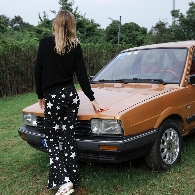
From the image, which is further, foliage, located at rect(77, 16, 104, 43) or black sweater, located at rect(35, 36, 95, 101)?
foliage, located at rect(77, 16, 104, 43)

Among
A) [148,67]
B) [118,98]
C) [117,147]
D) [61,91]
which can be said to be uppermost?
[148,67]

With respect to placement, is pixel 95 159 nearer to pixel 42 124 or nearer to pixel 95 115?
pixel 95 115

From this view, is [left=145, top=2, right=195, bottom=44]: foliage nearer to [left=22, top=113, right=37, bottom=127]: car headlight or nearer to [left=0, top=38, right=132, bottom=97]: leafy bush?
[left=0, top=38, right=132, bottom=97]: leafy bush

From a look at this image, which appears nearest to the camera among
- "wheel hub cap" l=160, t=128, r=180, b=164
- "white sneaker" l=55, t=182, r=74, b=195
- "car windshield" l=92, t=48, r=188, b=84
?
"white sneaker" l=55, t=182, r=74, b=195

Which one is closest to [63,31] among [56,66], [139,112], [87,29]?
[56,66]

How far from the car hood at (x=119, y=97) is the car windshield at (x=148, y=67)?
0.74 feet

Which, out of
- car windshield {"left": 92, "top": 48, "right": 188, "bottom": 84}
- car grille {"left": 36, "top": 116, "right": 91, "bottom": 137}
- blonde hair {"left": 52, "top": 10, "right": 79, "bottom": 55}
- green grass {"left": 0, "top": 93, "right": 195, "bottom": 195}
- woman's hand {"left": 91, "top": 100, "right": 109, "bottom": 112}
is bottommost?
green grass {"left": 0, "top": 93, "right": 195, "bottom": 195}

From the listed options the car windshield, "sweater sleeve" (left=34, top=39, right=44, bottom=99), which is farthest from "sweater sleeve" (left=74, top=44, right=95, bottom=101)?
the car windshield

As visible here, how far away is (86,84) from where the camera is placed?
3693 millimetres

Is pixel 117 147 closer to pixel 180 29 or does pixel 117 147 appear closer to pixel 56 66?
pixel 56 66

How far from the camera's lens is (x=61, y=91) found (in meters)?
3.60

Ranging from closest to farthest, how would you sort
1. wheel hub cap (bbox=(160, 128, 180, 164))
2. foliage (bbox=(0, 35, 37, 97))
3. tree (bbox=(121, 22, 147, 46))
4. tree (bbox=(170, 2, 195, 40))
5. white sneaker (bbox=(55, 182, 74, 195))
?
1. white sneaker (bbox=(55, 182, 74, 195))
2. wheel hub cap (bbox=(160, 128, 180, 164))
3. foliage (bbox=(0, 35, 37, 97))
4. tree (bbox=(170, 2, 195, 40))
5. tree (bbox=(121, 22, 147, 46))

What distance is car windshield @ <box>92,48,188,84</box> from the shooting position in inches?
190

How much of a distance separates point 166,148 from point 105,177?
2.81 feet
